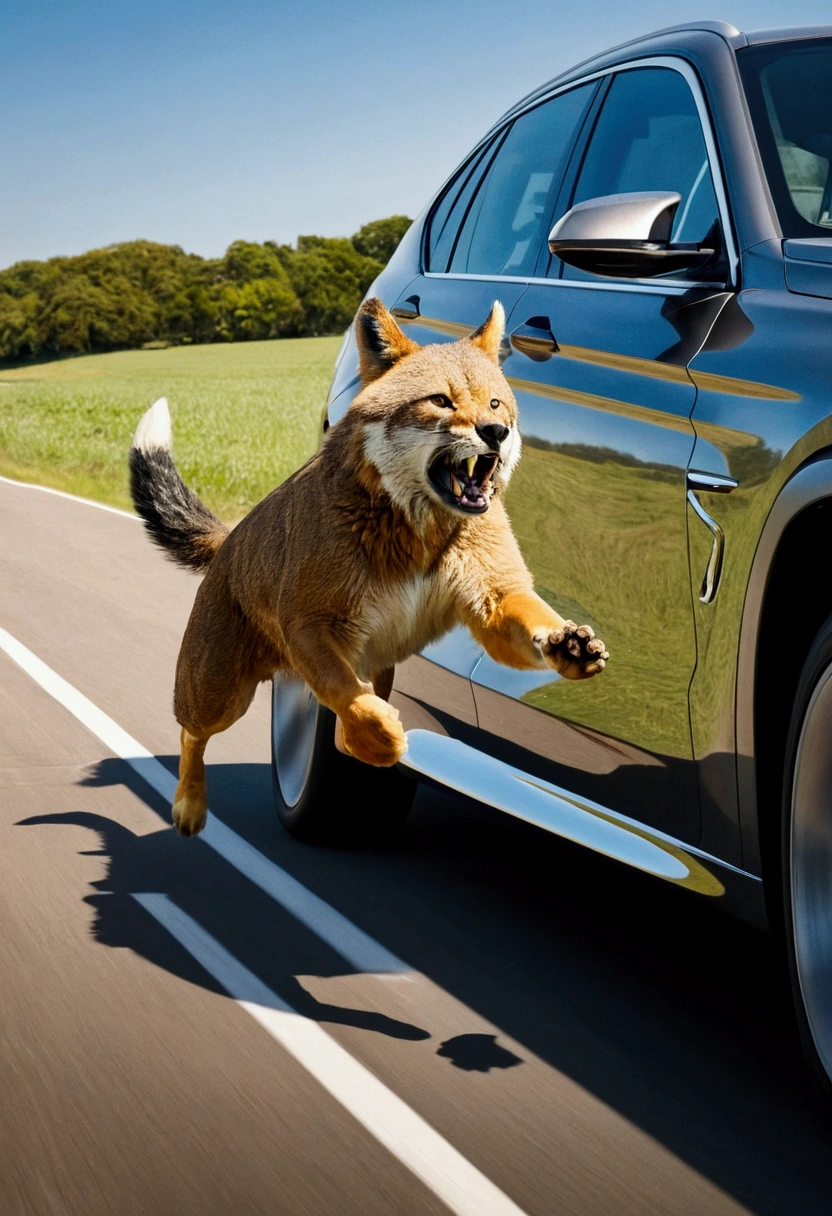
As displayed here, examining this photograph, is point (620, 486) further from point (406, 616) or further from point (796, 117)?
point (796, 117)

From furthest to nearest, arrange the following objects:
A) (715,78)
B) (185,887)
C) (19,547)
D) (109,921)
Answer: (19,547), (185,887), (109,921), (715,78)

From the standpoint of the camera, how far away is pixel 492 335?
3.96 m

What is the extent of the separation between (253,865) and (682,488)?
7.82ft

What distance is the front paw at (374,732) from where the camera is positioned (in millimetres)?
3686

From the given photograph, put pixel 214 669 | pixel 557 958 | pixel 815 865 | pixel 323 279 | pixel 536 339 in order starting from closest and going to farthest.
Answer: pixel 815 865, pixel 536 339, pixel 557 958, pixel 214 669, pixel 323 279

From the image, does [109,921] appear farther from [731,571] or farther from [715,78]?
[715,78]

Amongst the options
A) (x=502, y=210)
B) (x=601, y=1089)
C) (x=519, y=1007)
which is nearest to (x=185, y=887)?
(x=519, y=1007)

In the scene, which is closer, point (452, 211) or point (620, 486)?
point (620, 486)

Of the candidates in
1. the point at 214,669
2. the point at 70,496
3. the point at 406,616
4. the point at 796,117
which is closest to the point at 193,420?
the point at 70,496

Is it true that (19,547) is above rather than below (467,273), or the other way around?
below

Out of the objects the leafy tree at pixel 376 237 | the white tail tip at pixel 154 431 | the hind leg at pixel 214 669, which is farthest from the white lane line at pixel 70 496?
the leafy tree at pixel 376 237

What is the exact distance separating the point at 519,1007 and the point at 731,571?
1.37 meters

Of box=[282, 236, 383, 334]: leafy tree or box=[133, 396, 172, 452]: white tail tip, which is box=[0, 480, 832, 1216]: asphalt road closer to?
box=[133, 396, 172, 452]: white tail tip

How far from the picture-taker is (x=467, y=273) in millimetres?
5062
